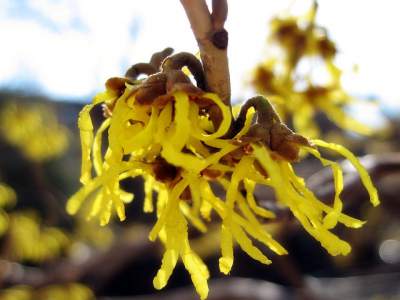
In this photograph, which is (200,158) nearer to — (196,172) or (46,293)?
(196,172)

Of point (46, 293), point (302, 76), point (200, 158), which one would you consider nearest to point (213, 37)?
point (200, 158)

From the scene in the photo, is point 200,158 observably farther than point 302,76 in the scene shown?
No

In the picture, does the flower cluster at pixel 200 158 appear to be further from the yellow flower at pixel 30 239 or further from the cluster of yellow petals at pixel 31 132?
the cluster of yellow petals at pixel 31 132

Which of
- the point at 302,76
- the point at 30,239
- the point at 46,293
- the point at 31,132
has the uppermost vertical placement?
the point at 302,76

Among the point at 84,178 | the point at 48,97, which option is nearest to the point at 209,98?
the point at 84,178

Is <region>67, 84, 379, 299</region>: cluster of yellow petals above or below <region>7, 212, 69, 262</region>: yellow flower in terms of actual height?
above

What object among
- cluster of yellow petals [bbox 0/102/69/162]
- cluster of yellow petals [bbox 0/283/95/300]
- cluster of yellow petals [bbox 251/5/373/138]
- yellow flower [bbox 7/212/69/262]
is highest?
cluster of yellow petals [bbox 251/5/373/138]

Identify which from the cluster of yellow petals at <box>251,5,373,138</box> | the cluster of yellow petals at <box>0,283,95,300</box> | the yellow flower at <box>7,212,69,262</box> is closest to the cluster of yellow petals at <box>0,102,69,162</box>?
the yellow flower at <box>7,212,69,262</box>

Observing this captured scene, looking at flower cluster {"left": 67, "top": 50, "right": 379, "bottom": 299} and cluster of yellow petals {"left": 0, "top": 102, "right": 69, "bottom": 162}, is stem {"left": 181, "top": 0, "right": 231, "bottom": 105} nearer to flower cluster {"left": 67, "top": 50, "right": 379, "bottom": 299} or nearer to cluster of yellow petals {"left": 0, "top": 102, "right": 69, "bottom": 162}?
flower cluster {"left": 67, "top": 50, "right": 379, "bottom": 299}
